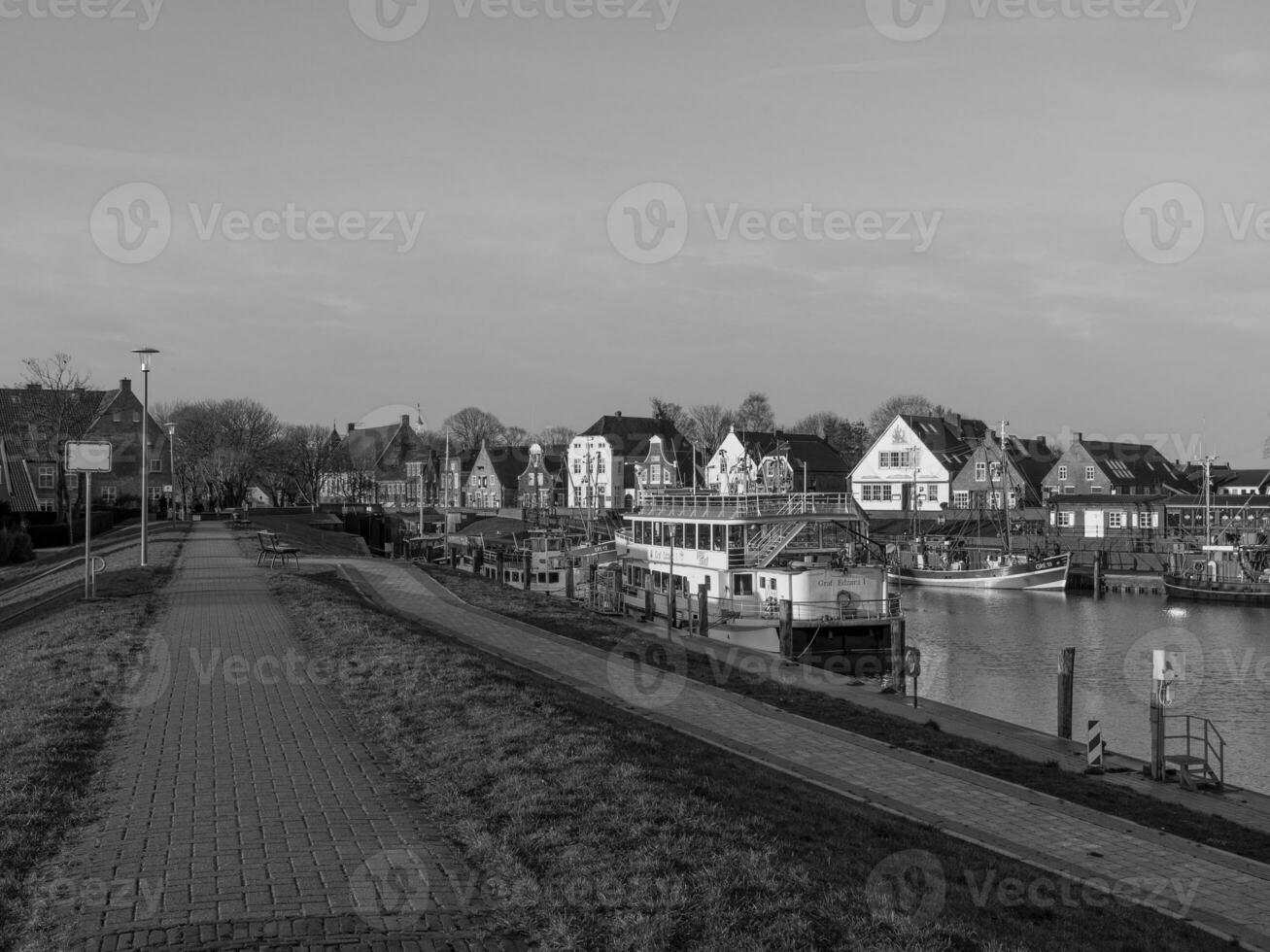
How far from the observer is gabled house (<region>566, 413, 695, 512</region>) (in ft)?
374

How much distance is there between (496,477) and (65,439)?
6601 cm

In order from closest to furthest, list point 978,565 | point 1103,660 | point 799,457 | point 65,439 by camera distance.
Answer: point 1103,660, point 65,439, point 978,565, point 799,457

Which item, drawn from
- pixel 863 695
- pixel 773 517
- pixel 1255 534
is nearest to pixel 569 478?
pixel 1255 534

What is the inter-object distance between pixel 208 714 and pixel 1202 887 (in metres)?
11.1

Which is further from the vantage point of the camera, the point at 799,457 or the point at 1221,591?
the point at 799,457

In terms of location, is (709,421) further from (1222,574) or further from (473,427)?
(1222,574)

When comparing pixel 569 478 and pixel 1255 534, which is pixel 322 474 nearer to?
pixel 569 478

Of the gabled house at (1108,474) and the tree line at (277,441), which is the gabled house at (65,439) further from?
the gabled house at (1108,474)

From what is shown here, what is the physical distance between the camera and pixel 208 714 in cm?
1307

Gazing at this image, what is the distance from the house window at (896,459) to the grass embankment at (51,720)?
269ft

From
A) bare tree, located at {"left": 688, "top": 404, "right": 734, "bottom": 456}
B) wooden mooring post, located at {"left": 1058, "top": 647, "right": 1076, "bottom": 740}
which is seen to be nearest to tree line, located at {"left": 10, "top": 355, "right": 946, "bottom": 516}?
bare tree, located at {"left": 688, "top": 404, "right": 734, "bottom": 456}

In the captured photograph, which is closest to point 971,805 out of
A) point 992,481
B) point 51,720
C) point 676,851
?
point 676,851

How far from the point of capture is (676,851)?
8.39 meters

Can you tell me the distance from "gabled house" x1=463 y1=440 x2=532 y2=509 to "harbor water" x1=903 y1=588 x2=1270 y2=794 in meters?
69.7
